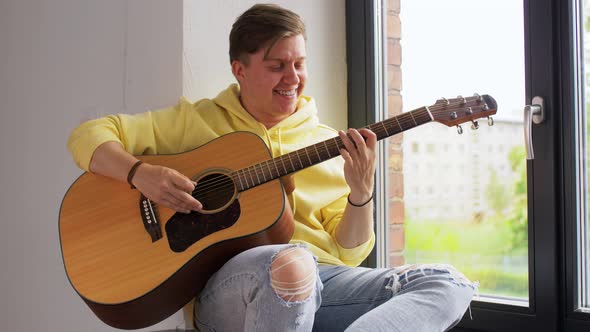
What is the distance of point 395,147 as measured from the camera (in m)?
2.34

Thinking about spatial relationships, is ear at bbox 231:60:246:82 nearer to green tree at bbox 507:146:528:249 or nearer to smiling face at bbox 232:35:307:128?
smiling face at bbox 232:35:307:128

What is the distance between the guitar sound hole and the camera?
5.40 feet

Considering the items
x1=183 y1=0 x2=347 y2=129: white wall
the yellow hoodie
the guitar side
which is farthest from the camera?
x1=183 y1=0 x2=347 y2=129: white wall

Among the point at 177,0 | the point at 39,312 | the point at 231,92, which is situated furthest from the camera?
the point at 39,312

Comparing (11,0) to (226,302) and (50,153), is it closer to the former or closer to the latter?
(50,153)

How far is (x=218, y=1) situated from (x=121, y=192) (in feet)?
2.48

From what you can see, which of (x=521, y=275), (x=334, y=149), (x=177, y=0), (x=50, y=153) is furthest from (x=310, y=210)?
(x=50, y=153)

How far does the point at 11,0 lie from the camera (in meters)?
2.64

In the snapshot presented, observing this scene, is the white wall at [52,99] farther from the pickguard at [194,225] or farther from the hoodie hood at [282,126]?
the pickguard at [194,225]

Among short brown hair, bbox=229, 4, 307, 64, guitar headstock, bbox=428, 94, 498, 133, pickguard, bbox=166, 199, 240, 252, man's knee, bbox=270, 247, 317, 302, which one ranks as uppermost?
short brown hair, bbox=229, 4, 307, 64

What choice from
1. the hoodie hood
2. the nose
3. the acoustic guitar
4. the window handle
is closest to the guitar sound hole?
the acoustic guitar

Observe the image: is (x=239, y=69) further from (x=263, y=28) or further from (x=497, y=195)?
(x=497, y=195)

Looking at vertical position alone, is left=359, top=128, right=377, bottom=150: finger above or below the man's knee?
above

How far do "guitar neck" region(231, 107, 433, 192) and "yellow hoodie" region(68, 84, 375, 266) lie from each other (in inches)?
5.8
